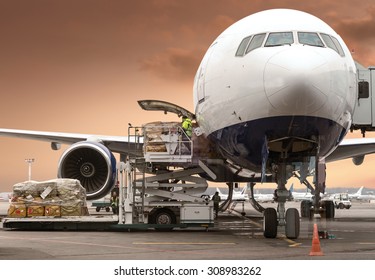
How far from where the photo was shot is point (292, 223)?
13.9 metres

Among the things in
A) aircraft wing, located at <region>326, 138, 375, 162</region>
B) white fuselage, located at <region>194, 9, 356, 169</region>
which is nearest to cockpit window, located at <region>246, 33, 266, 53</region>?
white fuselage, located at <region>194, 9, 356, 169</region>

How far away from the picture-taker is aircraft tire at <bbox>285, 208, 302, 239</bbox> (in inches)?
539

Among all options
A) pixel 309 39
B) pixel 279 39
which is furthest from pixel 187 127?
pixel 309 39

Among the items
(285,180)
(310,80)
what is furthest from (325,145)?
(310,80)

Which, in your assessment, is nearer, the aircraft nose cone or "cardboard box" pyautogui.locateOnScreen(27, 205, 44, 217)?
the aircraft nose cone

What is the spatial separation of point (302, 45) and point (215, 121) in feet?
8.96

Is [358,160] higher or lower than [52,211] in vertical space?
higher

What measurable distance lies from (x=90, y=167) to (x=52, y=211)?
2.32 meters

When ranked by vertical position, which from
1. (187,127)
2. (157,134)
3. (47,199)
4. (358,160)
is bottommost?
(47,199)

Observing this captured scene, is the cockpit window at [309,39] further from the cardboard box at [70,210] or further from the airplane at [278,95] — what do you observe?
the cardboard box at [70,210]

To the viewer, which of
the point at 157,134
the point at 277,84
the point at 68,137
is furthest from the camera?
the point at 68,137

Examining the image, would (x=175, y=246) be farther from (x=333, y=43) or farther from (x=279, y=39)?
(x=333, y=43)

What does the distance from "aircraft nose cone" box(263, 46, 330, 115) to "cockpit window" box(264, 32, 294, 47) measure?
1.29ft

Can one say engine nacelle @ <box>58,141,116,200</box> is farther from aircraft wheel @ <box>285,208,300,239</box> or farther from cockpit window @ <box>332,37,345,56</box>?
cockpit window @ <box>332,37,345,56</box>
